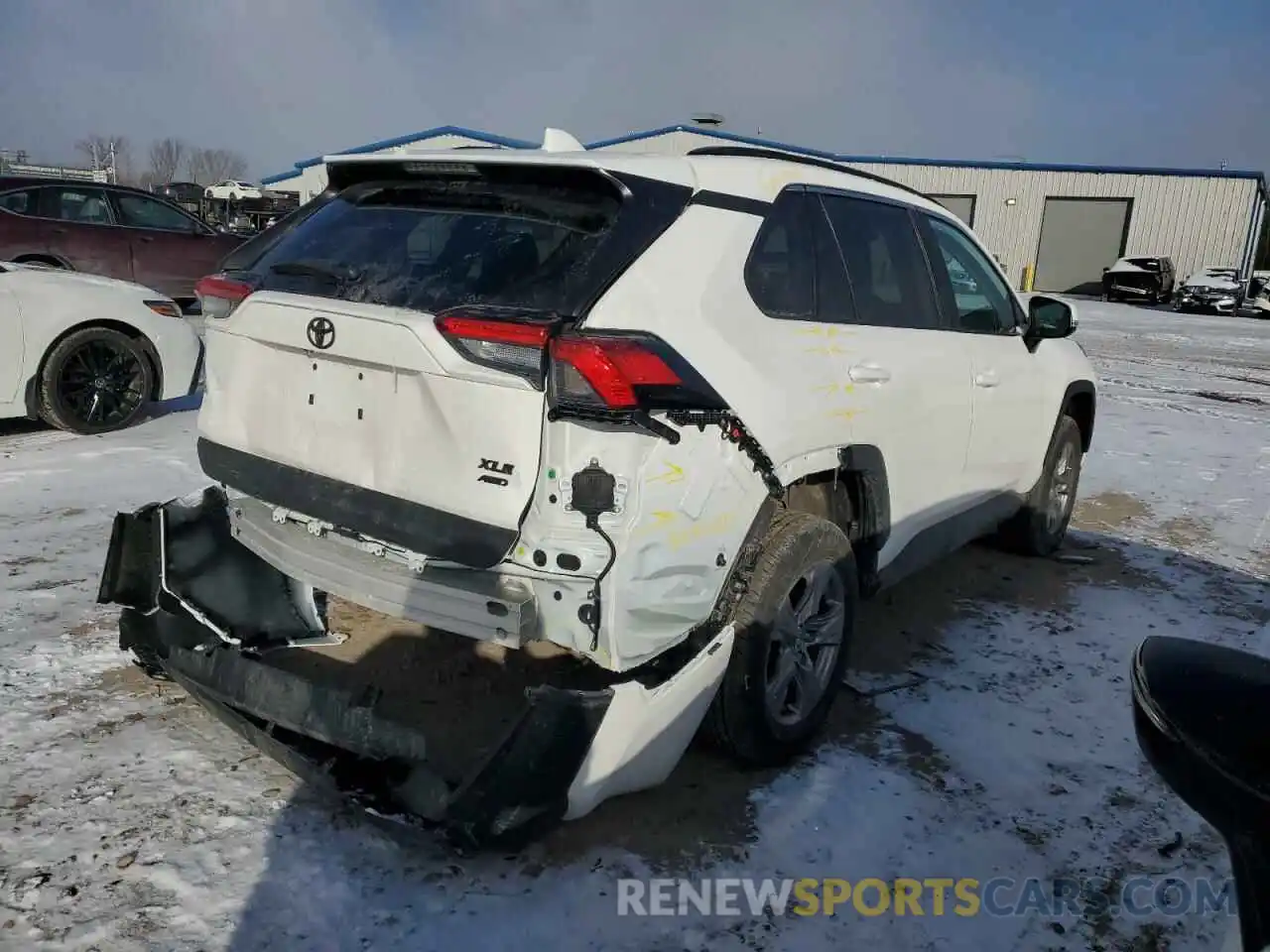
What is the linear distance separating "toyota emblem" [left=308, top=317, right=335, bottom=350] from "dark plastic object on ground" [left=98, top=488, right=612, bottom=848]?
0.94 metres

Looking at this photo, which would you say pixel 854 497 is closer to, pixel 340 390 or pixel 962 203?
pixel 340 390

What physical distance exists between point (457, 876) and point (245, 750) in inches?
37.5

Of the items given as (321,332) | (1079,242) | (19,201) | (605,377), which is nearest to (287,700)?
(321,332)

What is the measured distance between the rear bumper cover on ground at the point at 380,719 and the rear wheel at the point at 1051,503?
318 cm

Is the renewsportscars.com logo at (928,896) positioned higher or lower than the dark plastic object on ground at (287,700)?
lower

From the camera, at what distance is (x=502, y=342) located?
2330mm

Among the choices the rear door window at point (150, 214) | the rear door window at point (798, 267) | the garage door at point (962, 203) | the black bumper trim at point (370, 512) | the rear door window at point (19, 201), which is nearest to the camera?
the black bumper trim at point (370, 512)

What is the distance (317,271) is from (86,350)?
4.84m

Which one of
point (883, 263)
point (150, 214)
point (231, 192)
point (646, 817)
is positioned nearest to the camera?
point (646, 817)

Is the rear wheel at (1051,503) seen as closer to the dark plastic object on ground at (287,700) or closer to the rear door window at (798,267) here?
the rear door window at (798,267)

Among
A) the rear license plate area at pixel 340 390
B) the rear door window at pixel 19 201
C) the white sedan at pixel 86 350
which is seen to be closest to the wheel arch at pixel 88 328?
the white sedan at pixel 86 350

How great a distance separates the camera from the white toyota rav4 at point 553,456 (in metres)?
2.35

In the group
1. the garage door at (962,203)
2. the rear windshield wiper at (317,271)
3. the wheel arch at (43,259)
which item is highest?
the garage door at (962,203)

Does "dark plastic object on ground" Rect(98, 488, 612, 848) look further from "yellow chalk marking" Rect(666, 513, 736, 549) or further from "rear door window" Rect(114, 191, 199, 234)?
"rear door window" Rect(114, 191, 199, 234)
